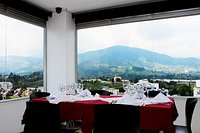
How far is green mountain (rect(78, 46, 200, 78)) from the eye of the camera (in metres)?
3.84

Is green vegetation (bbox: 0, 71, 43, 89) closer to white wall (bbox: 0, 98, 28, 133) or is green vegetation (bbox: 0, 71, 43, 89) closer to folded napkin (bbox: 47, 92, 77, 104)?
white wall (bbox: 0, 98, 28, 133)

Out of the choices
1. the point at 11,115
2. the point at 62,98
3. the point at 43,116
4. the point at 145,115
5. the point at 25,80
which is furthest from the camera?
the point at 25,80

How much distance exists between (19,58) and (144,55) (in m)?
2.53

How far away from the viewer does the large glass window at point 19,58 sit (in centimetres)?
356

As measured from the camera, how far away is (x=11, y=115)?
139 inches

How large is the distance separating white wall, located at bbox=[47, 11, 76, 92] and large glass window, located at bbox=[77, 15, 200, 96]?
0.29 meters

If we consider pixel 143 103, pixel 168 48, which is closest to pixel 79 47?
pixel 168 48

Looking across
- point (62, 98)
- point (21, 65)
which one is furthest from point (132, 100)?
point (21, 65)

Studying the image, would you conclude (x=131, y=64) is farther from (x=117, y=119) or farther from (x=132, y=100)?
(x=117, y=119)

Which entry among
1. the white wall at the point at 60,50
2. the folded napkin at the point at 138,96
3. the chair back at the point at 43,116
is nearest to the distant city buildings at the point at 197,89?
the folded napkin at the point at 138,96

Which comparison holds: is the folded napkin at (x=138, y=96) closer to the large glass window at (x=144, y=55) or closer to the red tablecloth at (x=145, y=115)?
the red tablecloth at (x=145, y=115)

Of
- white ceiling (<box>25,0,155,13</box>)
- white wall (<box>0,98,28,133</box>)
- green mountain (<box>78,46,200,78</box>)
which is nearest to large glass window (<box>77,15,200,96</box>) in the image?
green mountain (<box>78,46,200,78</box>)

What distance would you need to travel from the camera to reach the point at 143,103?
7.12 feet

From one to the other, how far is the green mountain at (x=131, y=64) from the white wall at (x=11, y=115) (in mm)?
1508
